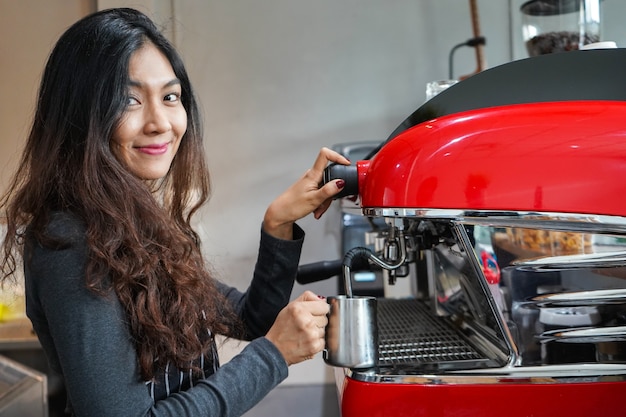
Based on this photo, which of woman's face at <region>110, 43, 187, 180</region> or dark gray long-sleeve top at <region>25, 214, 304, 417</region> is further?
woman's face at <region>110, 43, 187, 180</region>

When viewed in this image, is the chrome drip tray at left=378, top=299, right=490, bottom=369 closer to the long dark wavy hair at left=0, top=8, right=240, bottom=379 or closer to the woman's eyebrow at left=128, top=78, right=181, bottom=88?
the long dark wavy hair at left=0, top=8, right=240, bottom=379

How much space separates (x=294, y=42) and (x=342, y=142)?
373 millimetres

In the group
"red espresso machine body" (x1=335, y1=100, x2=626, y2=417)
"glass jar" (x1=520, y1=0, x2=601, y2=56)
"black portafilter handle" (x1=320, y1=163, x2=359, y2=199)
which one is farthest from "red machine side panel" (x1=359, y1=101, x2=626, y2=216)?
"glass jar" (x1=520, y1=0, x2=601, y2=56)

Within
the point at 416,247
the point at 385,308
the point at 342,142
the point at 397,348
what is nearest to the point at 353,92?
the point at 342,142

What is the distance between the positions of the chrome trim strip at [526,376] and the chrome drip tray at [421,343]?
2 centimetres

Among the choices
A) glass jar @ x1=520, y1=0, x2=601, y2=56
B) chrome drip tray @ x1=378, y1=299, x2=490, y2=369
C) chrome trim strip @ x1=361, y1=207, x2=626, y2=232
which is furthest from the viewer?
glass jar @ x1=520, y1=0, x2=601, y2=56

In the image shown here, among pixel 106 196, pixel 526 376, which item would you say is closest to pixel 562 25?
pixel 526 376

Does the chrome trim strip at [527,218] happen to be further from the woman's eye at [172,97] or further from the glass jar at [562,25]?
the glass jar at [562,25]

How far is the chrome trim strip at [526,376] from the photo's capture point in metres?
0.59

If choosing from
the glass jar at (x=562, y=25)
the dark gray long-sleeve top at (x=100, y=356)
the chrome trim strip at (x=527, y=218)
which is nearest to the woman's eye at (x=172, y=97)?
the dark gray long-sleeve top at (x=100, y=356)

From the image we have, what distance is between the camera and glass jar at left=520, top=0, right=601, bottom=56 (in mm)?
1018

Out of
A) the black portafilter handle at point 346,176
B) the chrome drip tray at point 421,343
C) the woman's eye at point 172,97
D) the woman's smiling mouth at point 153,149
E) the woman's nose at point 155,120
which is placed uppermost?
the woman's eye at point 172,97

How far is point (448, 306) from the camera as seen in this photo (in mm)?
926

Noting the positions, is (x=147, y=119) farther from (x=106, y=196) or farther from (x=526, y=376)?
(x=526, y=376)
